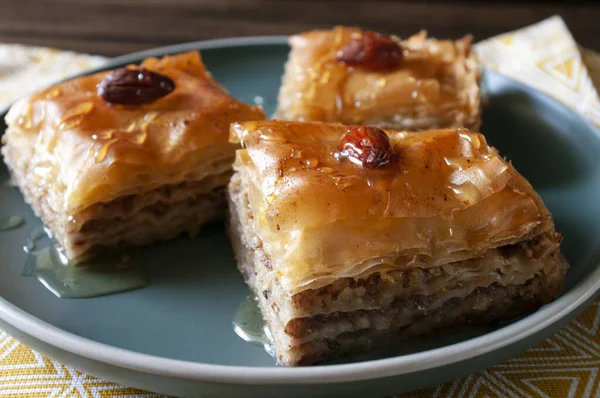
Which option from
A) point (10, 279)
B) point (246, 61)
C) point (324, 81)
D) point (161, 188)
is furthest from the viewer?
point (246, 61)

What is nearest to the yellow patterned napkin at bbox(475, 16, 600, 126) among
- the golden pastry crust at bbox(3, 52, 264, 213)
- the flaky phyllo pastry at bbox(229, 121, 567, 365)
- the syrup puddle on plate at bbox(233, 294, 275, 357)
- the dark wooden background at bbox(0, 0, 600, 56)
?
the dark wooden background at bbox(0, 0, 600, 56)

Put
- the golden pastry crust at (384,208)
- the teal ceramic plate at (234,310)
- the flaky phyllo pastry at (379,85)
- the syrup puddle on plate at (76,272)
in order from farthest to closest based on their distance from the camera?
the flaky phyllo pastry at (379,85) < the syrup puddle on plate at (76,272) < the golden pastry crust at (384,208) < the teal ceramic plate at (234,310)

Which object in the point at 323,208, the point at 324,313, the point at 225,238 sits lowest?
the point at 225,238

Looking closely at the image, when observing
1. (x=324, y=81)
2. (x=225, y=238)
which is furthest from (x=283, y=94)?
(x=225, y=238)

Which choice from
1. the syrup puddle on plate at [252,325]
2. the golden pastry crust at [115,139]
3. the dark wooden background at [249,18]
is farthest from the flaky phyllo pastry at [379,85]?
the dark wooden background at [249,18]

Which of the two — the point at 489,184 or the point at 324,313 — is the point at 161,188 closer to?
the point at 324,313

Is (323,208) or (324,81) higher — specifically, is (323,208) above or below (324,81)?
above

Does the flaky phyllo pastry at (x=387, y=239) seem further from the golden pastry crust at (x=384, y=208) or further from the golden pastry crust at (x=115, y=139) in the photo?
the golden pastry crust at (x=115, y=139)

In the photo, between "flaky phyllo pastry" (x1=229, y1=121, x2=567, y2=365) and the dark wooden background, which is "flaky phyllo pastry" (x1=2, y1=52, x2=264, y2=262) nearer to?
"flaky phyllo pastry" (x1=229, y1=121, x2=567, y2=365)
